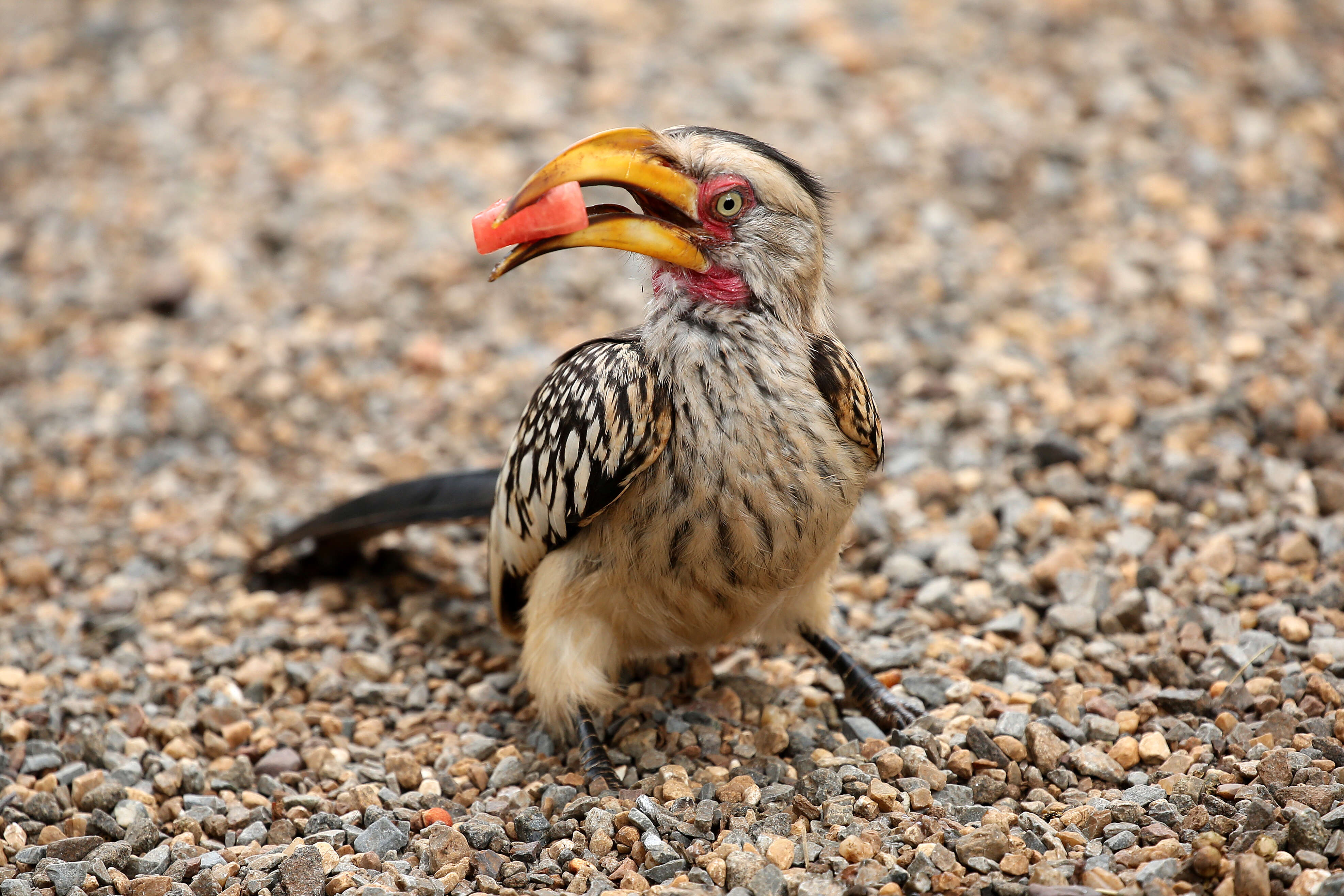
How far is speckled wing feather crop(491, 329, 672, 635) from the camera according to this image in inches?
132

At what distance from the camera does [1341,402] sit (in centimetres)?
498

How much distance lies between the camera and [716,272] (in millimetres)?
3443

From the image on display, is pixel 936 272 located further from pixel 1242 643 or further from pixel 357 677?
pixel 357 677

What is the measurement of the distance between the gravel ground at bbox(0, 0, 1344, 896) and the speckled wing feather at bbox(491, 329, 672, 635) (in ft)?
2.48

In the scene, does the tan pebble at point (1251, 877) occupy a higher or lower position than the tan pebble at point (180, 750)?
higher

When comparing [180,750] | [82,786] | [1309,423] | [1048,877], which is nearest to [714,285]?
[1048,877]

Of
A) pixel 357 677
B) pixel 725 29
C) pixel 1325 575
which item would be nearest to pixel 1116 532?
pixel 1325 575

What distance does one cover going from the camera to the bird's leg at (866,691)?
3.80 meters

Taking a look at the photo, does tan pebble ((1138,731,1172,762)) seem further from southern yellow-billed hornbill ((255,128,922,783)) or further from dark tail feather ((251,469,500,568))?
dark tail feather ((251,469,500,568))

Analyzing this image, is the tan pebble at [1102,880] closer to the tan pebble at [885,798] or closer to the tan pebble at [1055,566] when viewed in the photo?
the tan pebble at [885,798]

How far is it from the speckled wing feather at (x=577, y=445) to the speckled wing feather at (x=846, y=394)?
0.49m

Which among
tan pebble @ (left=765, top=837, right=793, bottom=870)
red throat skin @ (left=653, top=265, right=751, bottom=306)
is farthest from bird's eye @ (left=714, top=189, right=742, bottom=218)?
tan pebble @ (left=765, top=837, right=793, bottom=870)

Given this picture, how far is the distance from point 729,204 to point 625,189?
307mm

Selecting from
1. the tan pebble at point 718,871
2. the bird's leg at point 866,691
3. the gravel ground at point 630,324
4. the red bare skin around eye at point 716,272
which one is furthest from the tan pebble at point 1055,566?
the tan pebble at point 718,871
